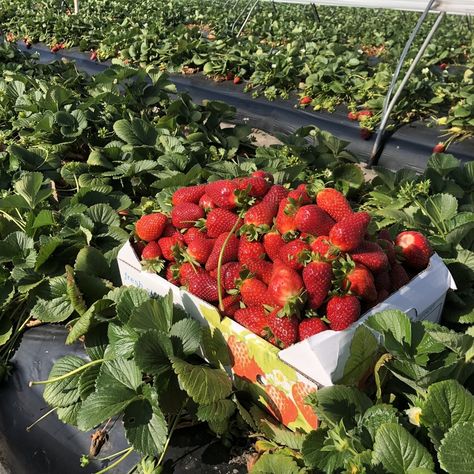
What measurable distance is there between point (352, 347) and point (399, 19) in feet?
43.3

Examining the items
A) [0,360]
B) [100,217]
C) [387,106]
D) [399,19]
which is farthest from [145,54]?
[399,19]

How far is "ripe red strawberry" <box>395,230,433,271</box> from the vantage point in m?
1.65

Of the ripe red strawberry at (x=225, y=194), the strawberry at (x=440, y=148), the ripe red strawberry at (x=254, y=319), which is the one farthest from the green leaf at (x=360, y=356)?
the strawberry at (x=440, y=148)

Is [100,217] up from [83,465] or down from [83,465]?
up

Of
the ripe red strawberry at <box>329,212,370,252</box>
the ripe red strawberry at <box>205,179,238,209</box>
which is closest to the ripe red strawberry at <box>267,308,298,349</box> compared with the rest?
the ripe red strawberry at <box>329,212,370,252</box>

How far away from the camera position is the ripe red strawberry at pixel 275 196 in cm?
163

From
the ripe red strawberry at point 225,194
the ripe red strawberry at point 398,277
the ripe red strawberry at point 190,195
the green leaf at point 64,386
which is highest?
the ripe red strawberry at point 398,277

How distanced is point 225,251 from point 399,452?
74 centimetres

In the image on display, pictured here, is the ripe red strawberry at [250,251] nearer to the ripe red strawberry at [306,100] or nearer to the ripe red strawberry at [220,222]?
the ripe red strawberry at [220,222]

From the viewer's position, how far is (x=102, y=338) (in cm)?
178

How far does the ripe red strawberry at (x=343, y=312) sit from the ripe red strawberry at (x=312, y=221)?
223mm

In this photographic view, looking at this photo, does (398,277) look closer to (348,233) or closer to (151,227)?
(348,233)

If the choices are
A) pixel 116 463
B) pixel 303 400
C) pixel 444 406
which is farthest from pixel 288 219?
pixel 116 463

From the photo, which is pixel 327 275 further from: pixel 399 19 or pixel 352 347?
pixel 399 19
